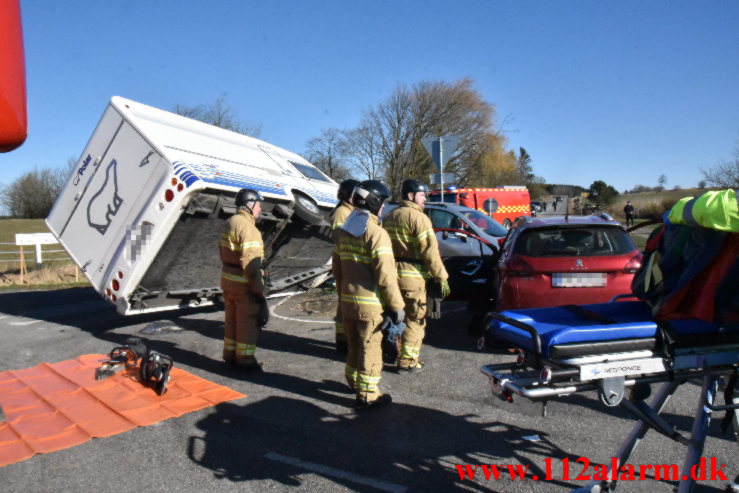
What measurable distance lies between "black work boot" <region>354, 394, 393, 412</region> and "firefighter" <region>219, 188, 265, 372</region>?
1576 millimetres

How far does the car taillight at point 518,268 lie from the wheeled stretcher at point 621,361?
2771 mm

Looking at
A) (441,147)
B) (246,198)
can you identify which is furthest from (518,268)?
(441,147)

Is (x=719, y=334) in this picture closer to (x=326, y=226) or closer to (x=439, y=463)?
(x=439, y=463)

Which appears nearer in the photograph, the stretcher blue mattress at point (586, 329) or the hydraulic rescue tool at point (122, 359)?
the stretcher blue mattress at point (586, 329)

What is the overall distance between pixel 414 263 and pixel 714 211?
3.33 metres

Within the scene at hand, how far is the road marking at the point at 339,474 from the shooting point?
3322 mm

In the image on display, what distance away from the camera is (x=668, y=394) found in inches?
124

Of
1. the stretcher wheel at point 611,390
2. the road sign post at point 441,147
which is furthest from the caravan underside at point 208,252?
the stretcher wheel at point 611,390

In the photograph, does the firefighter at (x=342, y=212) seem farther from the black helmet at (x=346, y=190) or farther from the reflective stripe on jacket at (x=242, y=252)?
the reflective stripe on jacket at (x=242, y=252)

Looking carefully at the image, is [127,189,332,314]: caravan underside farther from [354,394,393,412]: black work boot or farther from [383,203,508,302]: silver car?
[354,394,393,412]: black work boot

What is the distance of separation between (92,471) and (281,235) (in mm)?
4327

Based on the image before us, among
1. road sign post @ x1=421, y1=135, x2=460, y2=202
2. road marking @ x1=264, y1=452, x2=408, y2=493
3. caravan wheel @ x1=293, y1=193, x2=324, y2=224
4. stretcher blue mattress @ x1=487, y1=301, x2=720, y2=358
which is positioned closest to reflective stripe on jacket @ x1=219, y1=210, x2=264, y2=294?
caravan wheel @ x1=293, y1=193, x2=324, y2=224

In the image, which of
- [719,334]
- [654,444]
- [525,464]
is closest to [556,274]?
[654,444]

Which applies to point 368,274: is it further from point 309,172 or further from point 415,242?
point 309,172
